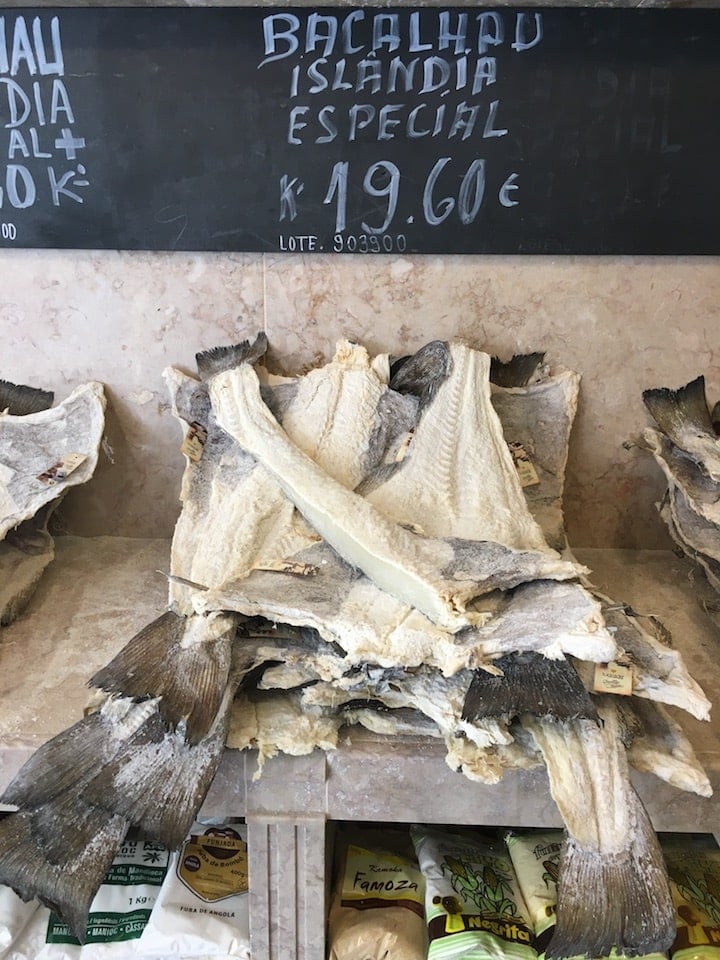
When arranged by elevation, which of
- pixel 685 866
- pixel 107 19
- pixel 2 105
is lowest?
pixel 685 866

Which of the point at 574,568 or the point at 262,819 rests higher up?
the point at 574,568

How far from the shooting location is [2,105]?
1.84 m

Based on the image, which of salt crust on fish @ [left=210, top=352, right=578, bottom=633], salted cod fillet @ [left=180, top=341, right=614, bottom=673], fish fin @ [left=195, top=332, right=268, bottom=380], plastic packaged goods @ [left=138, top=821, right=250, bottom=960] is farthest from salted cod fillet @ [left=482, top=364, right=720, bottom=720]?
plastic packaged goods @ [left=138, top=821, right=250, bottom=960]

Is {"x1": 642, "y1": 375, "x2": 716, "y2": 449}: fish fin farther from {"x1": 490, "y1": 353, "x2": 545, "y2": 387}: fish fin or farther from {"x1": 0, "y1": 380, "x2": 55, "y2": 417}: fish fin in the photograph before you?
{"x1": 0, "y1": 380, "x2": 55, "y2": 417}: fish fin

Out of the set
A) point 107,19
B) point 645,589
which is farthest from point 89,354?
point 645,589

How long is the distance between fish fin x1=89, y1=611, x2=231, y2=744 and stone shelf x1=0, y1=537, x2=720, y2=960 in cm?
17

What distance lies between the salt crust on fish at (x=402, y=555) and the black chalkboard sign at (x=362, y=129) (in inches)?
28.3

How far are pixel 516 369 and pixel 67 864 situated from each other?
5.09 ft

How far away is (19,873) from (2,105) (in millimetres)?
1726

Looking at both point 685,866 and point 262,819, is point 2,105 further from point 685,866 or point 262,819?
point 685,866

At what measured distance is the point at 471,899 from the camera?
163cm

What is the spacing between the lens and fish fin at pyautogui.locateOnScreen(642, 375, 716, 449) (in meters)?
1.99

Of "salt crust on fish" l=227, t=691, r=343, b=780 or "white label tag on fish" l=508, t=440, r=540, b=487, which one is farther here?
"white label tag on fish" l=508, t=440, r=540, b=487

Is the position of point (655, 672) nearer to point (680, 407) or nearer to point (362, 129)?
point (680, 407)
